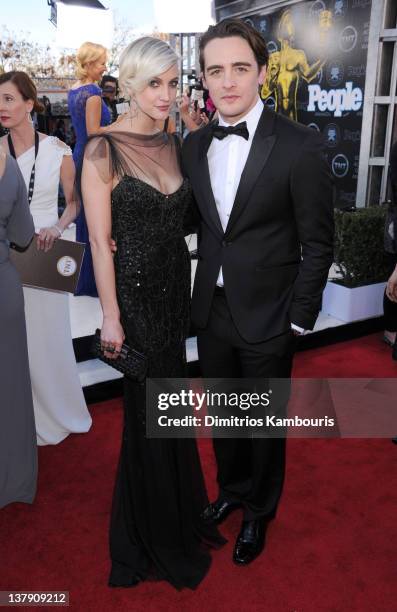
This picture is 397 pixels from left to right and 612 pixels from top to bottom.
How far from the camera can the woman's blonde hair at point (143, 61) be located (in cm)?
180

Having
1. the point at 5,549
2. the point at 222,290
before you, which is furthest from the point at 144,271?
the point at 5,549

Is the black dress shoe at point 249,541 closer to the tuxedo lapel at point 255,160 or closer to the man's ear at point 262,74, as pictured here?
the tuxedo lapel at point 255,160

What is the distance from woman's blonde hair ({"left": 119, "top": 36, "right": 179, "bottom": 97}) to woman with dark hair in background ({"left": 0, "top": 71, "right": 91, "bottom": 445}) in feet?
3.52

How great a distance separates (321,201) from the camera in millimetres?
2016

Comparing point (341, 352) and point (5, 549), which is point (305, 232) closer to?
point (5, 549)

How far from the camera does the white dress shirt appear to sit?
6.90ft

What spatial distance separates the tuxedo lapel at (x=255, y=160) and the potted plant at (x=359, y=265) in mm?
2980

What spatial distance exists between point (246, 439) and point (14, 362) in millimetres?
1107

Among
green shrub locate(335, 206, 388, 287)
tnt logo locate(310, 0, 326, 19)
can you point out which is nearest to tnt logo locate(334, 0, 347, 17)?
tnt logo locate(310, 0, 326, 19)

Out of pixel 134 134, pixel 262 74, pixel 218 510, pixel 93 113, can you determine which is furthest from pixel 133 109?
pixel 93 113

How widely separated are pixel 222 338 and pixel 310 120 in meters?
5.70

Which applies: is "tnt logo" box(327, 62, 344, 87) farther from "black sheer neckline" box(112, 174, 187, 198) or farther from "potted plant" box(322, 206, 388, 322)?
"black sheer neckline" box(112, 174, 187, 198)

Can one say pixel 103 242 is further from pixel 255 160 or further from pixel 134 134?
pixel 255 160

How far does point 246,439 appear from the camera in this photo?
2.52 m
